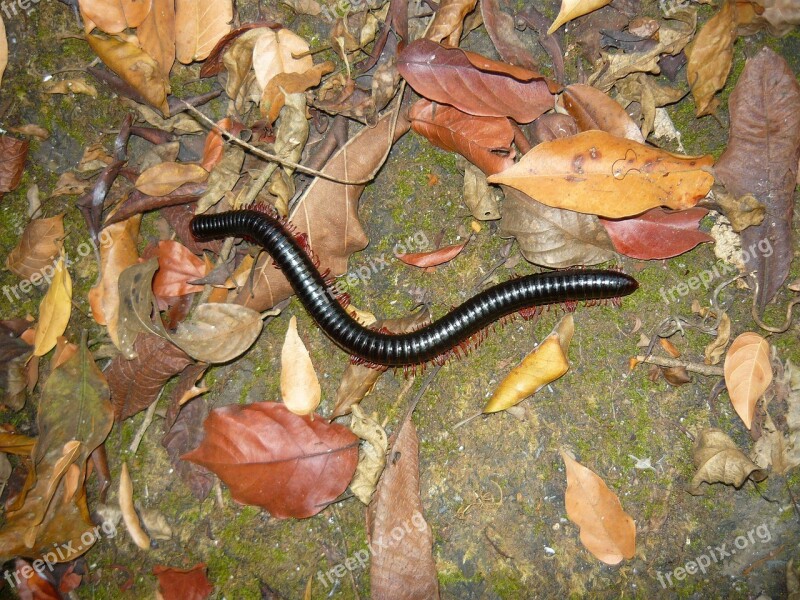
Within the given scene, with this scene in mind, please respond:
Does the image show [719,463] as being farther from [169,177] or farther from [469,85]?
[169,177]

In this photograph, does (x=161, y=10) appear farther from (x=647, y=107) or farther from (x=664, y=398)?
(x=664, y=398)

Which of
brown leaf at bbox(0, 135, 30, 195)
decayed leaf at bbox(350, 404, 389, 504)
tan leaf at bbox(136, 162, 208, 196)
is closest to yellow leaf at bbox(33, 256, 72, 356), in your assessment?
brown leaf at bbox(0, 135, 30, 195)

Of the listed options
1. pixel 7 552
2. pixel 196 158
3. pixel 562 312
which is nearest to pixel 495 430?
pixel 562 312

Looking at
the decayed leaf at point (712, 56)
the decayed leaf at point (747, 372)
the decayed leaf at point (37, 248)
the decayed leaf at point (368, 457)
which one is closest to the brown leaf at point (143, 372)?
the decayed leaf at point (37, 248)

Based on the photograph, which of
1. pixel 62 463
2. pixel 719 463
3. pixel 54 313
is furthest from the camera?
pixel 54 313

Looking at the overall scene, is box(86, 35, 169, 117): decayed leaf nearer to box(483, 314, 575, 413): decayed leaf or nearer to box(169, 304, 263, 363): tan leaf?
box(169, 304, 263, 363): tan leaf

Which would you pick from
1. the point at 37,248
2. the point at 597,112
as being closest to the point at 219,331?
the point at 37,248
